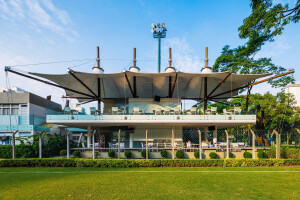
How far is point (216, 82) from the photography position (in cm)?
2027

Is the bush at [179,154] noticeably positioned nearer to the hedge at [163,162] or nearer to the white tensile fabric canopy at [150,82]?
the hedge at [163,162]

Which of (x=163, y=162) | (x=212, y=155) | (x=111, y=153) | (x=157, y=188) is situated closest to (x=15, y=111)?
(x=111, y=153)

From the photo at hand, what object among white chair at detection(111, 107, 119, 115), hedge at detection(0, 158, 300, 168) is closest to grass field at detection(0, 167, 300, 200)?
hedge at detection(0, 158, 300, 168)

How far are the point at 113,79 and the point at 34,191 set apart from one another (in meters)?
14.7

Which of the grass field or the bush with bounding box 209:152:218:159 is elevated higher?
the grass field

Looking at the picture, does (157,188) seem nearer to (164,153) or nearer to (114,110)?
(164,153)

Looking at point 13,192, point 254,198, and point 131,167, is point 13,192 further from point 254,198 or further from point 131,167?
point 254,198

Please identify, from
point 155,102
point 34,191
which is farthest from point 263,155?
point 34,191

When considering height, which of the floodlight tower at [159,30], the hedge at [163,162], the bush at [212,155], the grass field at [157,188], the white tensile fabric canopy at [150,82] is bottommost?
the bush at [212,155]

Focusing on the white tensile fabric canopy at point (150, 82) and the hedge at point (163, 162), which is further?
the white tensile fabric canopy at point (150, 82)

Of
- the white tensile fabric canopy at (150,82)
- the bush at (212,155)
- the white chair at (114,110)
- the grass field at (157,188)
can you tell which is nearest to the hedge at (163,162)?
the grass field at (157,188)

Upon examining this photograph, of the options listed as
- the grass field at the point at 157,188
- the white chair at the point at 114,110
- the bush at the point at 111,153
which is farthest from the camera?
the white chair at the point at 114,110

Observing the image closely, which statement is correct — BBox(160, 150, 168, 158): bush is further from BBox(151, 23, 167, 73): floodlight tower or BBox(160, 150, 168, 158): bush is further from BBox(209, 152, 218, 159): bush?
BBox(151, 23, 167, 73): floodlight tower

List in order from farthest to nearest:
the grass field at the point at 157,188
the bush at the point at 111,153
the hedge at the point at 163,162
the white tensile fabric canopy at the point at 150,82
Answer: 1. the white tensile fabric canopy at the point at 150,82
2. the bush at the point at 111,153
3. the hedge at the point at 163,162
4. the grass field at the point at 157,188
